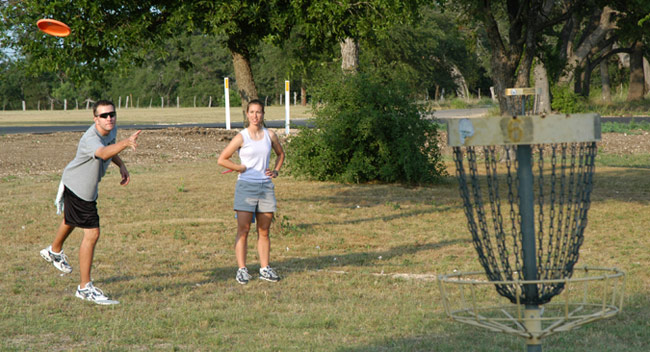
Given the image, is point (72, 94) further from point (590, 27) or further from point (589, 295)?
point (589, 295)

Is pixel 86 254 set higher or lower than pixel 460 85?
lower

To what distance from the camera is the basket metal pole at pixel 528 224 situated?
3.45 metres

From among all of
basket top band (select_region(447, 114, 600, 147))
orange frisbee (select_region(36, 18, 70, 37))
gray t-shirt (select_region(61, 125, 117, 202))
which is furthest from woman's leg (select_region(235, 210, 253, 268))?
basket top band (select_region(447, 114, 600, 147))

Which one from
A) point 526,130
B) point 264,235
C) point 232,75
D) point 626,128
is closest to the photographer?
point 526,130

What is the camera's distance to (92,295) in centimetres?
686

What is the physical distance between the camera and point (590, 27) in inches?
1271

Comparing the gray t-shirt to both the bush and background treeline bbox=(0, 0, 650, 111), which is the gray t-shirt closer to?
background treeline bbox=(0, 0, 650, 111)

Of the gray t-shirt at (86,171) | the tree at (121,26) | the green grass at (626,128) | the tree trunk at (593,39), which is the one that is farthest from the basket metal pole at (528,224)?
the tree trunk at (593,39)

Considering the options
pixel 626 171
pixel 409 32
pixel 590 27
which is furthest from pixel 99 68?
pixel 409 32

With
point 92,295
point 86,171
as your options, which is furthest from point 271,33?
point 92,295

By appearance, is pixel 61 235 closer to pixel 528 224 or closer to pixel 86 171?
pixel 86 171

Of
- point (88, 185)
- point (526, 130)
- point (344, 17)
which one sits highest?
point (344, 17)

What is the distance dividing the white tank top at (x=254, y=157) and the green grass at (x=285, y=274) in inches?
41.2

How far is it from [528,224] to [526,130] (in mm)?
457
